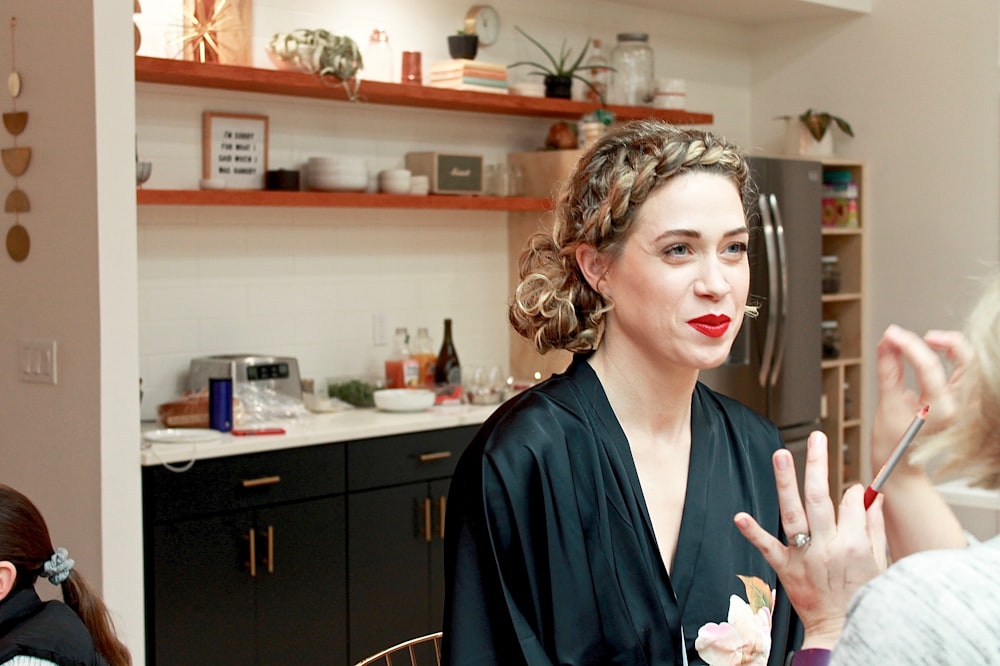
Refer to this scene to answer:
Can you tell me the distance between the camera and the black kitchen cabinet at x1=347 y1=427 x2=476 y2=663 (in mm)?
3924

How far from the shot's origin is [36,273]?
135 inches

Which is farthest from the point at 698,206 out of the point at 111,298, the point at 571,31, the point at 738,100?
the point at 738,100

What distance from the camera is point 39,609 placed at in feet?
7.13

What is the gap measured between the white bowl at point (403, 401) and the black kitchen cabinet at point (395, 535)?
141 millimetres

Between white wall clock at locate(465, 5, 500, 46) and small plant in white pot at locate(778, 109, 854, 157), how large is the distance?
1.60 metres

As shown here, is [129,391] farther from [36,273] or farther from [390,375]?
[390,375]

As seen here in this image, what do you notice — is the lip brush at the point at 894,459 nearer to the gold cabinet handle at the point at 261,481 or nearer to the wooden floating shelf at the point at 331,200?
the wooden floating shelf at the point at 331,200

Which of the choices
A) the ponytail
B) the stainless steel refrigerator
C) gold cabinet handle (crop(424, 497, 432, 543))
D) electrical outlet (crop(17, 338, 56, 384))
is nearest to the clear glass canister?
the stainless steel refrigerator

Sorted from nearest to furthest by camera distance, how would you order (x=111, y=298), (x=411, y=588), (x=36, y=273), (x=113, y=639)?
1. (x=113, y=639)
2. (x=111, y=298)
3. (x=36, y=273)
4. (x=411, y=588)

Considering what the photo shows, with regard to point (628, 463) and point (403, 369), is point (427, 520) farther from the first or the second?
point (628, 463)

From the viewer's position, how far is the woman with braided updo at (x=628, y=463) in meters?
1.71

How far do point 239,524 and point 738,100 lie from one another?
3.71 metres

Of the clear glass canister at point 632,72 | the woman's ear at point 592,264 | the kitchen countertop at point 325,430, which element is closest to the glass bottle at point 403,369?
the kitchen countertop at point 325,430

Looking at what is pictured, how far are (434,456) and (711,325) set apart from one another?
2427 mm
